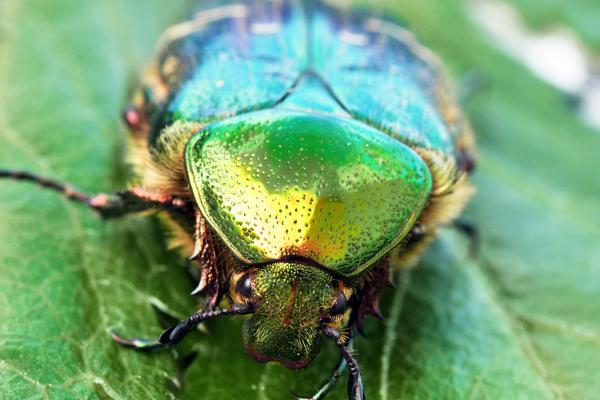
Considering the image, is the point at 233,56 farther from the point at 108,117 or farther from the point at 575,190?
the point at 575,190

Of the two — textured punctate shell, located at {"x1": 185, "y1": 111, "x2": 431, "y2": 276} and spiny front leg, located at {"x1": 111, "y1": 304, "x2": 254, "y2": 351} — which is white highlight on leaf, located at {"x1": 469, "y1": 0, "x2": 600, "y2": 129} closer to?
textured punctate shell, located at {"x1": 185, "y1": 111, "x2": 431, "y2": 276}

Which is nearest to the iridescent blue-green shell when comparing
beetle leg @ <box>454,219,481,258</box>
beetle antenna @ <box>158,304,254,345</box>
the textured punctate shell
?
the textured punctate shell

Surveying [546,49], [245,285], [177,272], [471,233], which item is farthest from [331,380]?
[546,49]

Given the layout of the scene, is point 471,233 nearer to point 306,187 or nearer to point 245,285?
point 306,187

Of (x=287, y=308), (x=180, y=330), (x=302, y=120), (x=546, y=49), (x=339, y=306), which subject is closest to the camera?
(x=287, y=308)

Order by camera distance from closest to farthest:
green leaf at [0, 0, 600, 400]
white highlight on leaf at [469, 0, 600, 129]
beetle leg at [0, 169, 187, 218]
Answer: green leaf at [0, 0, 600, 400] < beetle leg at [0, 169, 187, 218] < white highlight on leaf at [469, 0, 600, 129]

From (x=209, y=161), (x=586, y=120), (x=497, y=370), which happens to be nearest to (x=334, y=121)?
(x=209, y=161)

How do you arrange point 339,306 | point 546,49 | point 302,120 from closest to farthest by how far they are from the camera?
point 339,306, point 302,120, point 546,49
